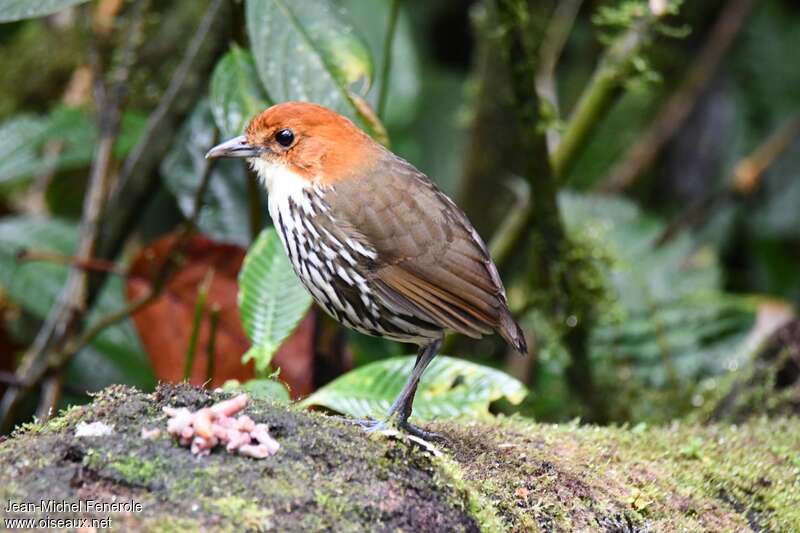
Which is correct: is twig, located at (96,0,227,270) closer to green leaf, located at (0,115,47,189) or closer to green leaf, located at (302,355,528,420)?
green leaf, located at (0,115,47,189)

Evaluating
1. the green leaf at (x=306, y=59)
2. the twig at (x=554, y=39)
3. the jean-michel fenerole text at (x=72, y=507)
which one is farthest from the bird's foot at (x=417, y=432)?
the twig at (x=554, y=39)

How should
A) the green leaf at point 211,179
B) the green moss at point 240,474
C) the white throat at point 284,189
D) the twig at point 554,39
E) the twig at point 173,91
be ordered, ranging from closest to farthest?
the green moss at point 240,474
the white throat at point 284,189
the twig at point 173,91
the green leaf at point 211,179
the twig at point 554,39

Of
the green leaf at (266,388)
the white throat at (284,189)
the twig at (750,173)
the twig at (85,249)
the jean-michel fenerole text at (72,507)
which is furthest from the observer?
the twig at (750,173)

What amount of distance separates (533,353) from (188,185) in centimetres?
213

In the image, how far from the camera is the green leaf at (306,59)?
3363 mm

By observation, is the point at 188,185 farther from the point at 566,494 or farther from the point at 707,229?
the point at 707,229

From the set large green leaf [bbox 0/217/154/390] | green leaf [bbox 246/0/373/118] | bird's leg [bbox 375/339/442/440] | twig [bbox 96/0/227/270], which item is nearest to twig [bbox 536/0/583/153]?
twig [bbox 96/0/227/270]

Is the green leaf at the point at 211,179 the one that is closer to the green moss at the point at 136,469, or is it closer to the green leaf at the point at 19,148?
the green leaf at the point at 19,148

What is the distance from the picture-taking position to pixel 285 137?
3197 millimetres

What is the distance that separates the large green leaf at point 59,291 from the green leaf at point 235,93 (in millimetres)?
1414

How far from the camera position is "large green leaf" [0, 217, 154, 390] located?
174 inches

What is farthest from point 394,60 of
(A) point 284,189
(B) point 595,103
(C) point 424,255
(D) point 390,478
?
(D) point 390,478

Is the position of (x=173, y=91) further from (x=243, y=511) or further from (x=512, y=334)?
(x=243, y=511)

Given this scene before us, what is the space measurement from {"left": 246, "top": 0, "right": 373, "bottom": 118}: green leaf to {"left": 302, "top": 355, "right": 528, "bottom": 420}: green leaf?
32.7 inches
